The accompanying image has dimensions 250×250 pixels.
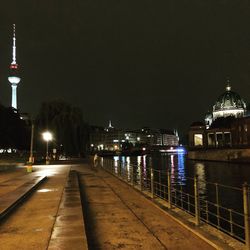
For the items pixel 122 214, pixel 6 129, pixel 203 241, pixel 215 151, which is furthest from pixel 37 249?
pixel 215 151

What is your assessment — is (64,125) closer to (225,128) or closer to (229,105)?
(225,128)

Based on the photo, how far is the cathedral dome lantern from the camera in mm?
187025

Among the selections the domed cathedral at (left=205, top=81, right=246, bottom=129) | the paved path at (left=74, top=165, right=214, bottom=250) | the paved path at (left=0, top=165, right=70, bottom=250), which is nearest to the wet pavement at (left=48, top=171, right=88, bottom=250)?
the paved path at (left=0, top=165, right=70, bottom=250)

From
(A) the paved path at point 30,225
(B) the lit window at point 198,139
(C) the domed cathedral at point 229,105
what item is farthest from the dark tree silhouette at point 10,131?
(C) the domed cathedral at point 229,105

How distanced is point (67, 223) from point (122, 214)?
7.74 ft

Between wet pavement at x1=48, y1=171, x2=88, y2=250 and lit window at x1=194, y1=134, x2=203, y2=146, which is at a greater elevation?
lit window at x1=194, y1=134, x2=203, y2=146

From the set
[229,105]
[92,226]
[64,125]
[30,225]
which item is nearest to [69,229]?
[92,226]

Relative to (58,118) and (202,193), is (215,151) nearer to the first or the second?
(58,118)

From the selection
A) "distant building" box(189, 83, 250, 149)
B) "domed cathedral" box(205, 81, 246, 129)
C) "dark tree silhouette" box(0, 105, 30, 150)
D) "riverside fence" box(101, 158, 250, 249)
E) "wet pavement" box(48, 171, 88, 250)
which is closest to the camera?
"wet pavement" box(48, 171, 88, 250)

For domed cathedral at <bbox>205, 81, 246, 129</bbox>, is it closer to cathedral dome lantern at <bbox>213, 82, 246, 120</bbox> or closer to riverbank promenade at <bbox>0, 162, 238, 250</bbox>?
cathedral dome lantern at <bbox>213, 82, 246, 120</bbox>

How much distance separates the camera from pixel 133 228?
9.60 meters

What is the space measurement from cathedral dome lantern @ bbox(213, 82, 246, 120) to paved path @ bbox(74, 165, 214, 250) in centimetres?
18007

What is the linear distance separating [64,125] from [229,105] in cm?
14454

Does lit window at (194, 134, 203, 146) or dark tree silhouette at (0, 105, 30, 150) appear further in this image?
lit window at (194, 134, 203, 146)
